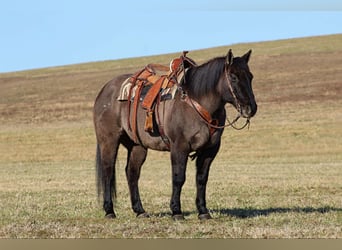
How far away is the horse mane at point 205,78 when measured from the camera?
10062mm

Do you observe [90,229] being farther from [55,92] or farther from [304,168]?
[55,92]

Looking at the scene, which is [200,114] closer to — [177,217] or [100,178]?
[177,217]

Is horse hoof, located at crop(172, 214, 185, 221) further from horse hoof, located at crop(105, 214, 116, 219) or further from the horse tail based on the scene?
the horse tail

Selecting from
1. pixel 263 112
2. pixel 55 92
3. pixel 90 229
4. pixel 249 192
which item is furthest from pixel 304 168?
pixel 55 92

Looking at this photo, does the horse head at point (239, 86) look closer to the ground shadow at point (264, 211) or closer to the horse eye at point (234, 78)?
the horse eye at point (234, 78)

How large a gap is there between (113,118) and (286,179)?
1019 cm

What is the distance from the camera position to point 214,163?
1177 inches

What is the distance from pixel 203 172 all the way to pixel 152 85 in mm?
1608

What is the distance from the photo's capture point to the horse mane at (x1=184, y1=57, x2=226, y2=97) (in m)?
10.1

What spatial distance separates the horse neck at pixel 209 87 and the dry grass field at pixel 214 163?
1.73 meters

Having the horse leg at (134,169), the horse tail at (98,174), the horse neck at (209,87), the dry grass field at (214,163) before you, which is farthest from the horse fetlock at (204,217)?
the horse tail at (98,174)

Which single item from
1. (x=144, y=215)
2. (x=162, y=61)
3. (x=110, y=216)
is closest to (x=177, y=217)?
(x=144, y=215)

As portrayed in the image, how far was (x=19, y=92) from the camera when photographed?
61.3m

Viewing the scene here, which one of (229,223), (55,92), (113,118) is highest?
Result: (55,92)
